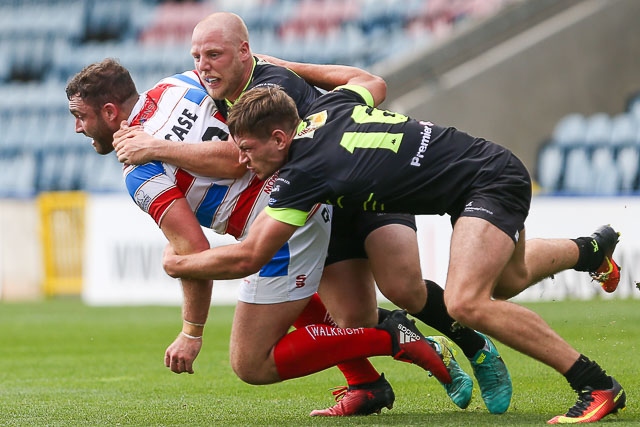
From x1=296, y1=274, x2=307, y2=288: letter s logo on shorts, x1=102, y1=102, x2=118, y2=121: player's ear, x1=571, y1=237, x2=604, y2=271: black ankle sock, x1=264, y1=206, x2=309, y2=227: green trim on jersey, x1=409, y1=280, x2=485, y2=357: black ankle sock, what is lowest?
x1=409, y1=280, x2=485, y2=357: black ankle sock

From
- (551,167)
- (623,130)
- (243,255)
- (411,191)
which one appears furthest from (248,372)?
(623,130)

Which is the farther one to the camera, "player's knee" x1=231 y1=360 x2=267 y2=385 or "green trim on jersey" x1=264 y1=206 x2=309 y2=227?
"player's knee" x1=231 y1=360 x2=267 y2=385

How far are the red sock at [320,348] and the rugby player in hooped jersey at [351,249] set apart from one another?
262 mm

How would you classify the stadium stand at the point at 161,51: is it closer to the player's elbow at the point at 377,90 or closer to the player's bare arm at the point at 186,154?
the player's elbow at the point at 377,90

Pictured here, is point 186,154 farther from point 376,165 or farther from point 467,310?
point 467,310

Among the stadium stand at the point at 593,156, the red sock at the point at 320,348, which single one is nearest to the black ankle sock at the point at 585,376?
the red sock at the point at 320,348

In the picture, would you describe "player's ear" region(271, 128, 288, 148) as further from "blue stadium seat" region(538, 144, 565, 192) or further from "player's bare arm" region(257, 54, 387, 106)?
"blue stadium seat" region(538, 144, 565, 192)

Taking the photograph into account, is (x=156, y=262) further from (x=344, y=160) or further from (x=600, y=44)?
(x=344, y=160)

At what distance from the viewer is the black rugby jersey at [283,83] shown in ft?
18.7

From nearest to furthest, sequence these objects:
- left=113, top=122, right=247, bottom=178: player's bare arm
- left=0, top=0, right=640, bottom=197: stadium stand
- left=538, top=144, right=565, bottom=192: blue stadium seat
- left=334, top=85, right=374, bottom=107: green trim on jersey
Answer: left=113, top=122, right=247, bottom=178: player's bare arm → left=334, top=85, right=374, bottom=107: green trim on jersey → left=538, top=144, right=565, bottom=192: blue stadium seat → left=0, top=0, right=640, bottom=197: stadium stand

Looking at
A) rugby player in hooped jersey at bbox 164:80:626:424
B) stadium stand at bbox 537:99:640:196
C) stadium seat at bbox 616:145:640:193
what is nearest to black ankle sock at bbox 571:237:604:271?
rugby player in hooped jersey at bbox 164:80:626:424

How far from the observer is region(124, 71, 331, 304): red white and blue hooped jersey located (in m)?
5.72

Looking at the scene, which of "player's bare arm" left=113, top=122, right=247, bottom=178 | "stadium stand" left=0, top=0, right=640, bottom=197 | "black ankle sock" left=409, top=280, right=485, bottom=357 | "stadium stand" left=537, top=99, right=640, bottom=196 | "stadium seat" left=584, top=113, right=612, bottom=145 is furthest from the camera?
"stadium stand" left=0, top=0, right=640, bottom=197

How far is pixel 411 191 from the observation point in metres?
5.25
